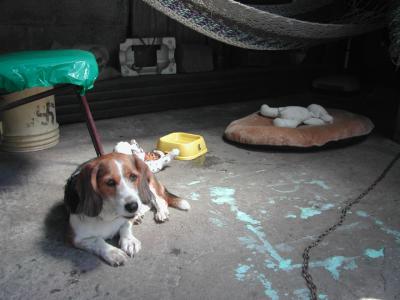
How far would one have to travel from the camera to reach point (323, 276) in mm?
1412

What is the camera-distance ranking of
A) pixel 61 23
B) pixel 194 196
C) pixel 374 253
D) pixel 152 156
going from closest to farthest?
pixel 374 253, pixel 194 196, pixel 152 156, pixel 61 23

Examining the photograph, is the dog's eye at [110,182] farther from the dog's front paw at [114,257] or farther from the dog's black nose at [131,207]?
the dog's front paw at [114,257]

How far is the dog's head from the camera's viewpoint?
135 cm

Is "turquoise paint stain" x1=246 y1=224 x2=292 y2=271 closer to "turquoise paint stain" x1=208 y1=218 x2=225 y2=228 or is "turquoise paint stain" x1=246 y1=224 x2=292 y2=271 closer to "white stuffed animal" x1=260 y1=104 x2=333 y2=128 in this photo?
"turquoise paint stain" x1=208 y1=218 x2=225 y2=228

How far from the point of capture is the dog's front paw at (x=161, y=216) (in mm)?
1758

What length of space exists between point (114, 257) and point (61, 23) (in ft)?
8.23

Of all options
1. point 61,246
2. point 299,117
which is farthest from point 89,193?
point 299,117

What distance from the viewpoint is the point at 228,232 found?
1.69m

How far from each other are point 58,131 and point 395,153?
2.28 meters

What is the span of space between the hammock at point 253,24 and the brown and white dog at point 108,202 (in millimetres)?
1111

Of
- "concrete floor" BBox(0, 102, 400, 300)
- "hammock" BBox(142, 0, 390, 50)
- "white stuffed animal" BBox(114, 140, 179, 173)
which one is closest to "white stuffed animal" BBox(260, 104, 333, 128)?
"concrete floor" BBox(0, 102, 400, 300)

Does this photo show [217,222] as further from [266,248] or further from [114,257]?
[114,257]

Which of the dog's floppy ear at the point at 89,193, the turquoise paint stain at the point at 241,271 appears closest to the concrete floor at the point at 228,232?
the turquoise paint stain at the point at 241,271

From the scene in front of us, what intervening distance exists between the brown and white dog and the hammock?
1.11m
